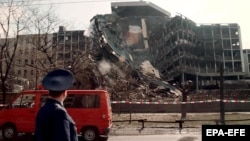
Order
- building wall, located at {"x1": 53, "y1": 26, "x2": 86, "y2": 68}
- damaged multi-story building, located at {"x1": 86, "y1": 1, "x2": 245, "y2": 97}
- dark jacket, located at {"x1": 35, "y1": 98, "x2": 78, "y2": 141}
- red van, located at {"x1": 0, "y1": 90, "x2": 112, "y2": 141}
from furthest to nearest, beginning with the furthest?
damaged multi-story building, located at {"x1": 86, "y1": 1, "x2": 245, "y2": 97}
building wall, located at {"x1": 53, "y1": 26, "x2": 86, "y2": 68}
red van, located at {"x1": 0, "y1": 90, "x2": 112, "y2": 141}
dark jacket, located at {"x1": 35, "y1": 98, "x2": 78, "y2": 141}

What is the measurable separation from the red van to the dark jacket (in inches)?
428

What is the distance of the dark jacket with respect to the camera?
10.3 ft

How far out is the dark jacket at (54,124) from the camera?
3.13m

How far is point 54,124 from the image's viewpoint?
319 centimetres

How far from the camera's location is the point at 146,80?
51.4m

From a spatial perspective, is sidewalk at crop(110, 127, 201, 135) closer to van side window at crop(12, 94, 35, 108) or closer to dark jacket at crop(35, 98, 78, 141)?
van side window at crop(12, 94, 35, 108)

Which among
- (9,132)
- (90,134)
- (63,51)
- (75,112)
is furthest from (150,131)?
(63,51)

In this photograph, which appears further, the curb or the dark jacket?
the curb

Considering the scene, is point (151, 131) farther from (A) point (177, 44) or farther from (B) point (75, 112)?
(A) point (177, 44)

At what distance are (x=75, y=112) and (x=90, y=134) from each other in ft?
3.64

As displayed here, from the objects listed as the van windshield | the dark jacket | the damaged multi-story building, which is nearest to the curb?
the van windshield

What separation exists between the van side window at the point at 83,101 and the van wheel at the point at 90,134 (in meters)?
1.00

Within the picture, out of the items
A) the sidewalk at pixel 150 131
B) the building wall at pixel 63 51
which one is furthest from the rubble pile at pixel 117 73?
the sidewalk at pixel 150 131

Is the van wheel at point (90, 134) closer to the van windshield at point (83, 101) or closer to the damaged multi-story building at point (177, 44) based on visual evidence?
the van windshield at point (83, 101)
